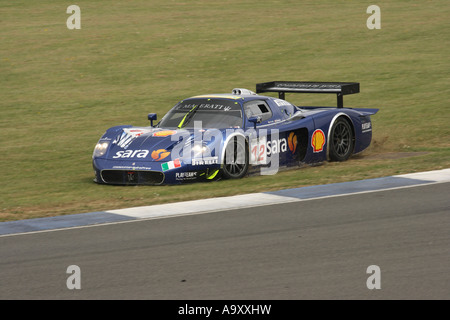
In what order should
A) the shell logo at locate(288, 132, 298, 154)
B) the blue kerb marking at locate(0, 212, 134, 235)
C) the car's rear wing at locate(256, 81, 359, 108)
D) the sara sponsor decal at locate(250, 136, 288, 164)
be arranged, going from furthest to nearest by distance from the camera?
the car's rear wing at locate(256, 81, 359, 108) < the shell logo at locate(288, 132, 298, 154) < the sara sponsor decal at locate(250, 136, 288, 164) < the blue kerb marking at locate(0, 212, 134, 235)

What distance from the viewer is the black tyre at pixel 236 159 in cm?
1171

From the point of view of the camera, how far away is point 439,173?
11.8 m

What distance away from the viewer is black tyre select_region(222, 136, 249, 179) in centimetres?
1171

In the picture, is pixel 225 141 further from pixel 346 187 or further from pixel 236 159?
pixel 346 187

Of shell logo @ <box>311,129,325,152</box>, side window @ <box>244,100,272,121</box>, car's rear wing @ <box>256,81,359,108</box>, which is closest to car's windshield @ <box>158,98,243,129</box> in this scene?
side window @ <box>244,100,272,121</box>

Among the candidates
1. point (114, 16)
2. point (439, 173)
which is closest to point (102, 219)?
point (439, 173)

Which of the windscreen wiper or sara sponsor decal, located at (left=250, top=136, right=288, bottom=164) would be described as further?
the windscreen wiper

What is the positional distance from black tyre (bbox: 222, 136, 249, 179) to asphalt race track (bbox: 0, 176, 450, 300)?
2098 millimetres

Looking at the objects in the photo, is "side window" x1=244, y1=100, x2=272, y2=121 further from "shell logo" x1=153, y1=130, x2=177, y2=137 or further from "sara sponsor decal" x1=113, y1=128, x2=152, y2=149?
"sara sponsor decal" x1=113, y1=128, x2=152, y2=149

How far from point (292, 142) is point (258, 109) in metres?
0.73

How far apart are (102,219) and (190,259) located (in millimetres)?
2311

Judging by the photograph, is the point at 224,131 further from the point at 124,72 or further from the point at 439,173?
the point at 124,72

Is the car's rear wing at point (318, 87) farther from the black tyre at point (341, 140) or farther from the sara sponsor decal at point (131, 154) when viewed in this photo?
the sara sponsor decal at point (131, 154)

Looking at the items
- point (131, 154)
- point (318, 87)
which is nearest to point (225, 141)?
point (131, 154)
